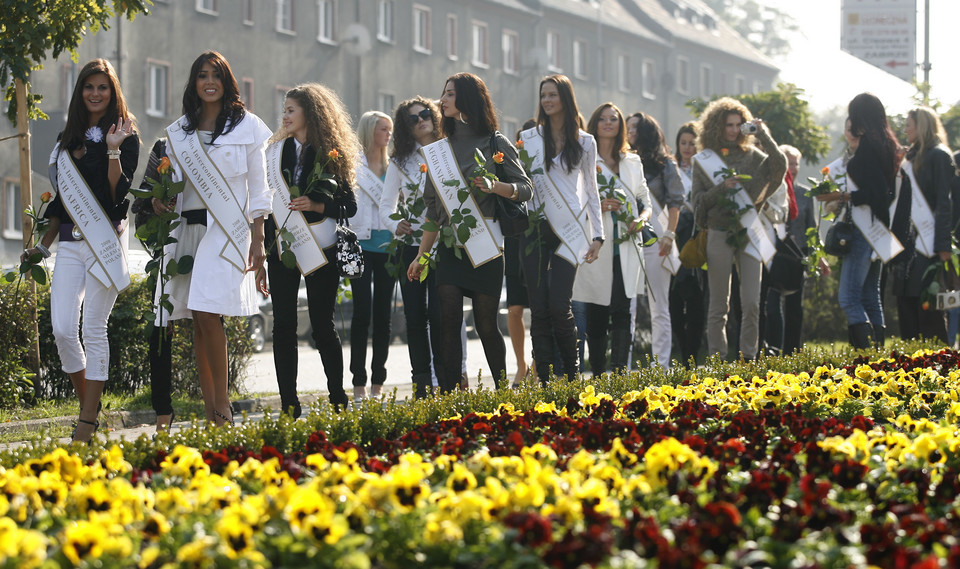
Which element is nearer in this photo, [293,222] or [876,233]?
[293,222]

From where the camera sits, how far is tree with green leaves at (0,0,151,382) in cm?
919

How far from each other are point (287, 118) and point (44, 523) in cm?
463

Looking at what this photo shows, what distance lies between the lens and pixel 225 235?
7.03 metres

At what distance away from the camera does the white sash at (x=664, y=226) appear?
35.5 ft

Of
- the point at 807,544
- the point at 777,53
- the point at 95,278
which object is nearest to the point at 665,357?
the point at 95,278

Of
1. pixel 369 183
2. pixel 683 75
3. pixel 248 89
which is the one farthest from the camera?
pixel 683 75

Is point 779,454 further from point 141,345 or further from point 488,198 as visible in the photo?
point 141,345

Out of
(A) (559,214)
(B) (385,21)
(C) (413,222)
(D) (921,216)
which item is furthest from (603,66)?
(A) (559,214)

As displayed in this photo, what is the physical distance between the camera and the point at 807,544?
3.21m

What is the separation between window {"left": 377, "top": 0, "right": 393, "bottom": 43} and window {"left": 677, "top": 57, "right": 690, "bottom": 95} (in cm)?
2015

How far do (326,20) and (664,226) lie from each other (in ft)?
101

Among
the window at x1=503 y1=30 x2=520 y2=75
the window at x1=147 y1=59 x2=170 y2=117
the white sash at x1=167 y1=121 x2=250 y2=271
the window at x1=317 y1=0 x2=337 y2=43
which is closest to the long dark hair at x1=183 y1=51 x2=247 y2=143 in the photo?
the white sash at x1=167 y1=121 x2=250 y2=271

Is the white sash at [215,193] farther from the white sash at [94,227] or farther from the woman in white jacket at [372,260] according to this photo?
the woman in white jacket at [372,260]

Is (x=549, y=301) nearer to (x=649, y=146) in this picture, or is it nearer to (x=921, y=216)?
(x=649, y=146)
